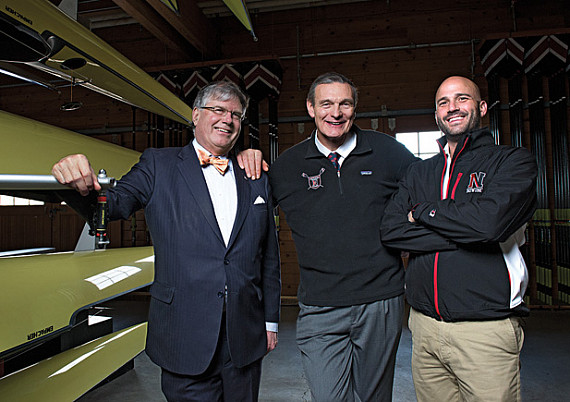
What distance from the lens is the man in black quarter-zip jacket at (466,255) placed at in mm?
1444

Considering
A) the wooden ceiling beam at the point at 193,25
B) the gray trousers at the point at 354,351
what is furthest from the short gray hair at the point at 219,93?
the wooden ceiling beam at the point at 193,25

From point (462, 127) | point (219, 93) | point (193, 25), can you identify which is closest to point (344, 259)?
point (462, 127)

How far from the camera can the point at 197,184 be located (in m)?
1.52

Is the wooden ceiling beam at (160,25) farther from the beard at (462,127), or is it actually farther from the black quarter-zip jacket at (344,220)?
the beard at (462,127)

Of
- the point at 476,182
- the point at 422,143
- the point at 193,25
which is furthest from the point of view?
the point at 422,143

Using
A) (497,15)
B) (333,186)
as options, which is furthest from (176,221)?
(497,15)

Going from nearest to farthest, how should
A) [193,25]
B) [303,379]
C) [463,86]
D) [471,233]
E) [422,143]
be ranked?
[471,233]
[463,86]
[303,379]
[193,25]
[422,143]

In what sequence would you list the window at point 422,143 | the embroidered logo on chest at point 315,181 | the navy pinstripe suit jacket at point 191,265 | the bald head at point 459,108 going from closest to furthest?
the navy pinstripe suit jacket at point 191,265 → the bald head at point 459,108 → the embroidered logo on chest at point 315,181 → the window at point 422,143

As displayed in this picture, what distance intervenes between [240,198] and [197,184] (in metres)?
0.17

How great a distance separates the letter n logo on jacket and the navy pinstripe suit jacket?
2.59 ft

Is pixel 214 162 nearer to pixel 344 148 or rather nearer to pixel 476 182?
pixel 344 148

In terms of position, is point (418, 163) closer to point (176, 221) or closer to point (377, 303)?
point (377, 303)

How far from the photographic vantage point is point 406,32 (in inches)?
220

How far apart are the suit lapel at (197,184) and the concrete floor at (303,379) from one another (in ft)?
5.89
